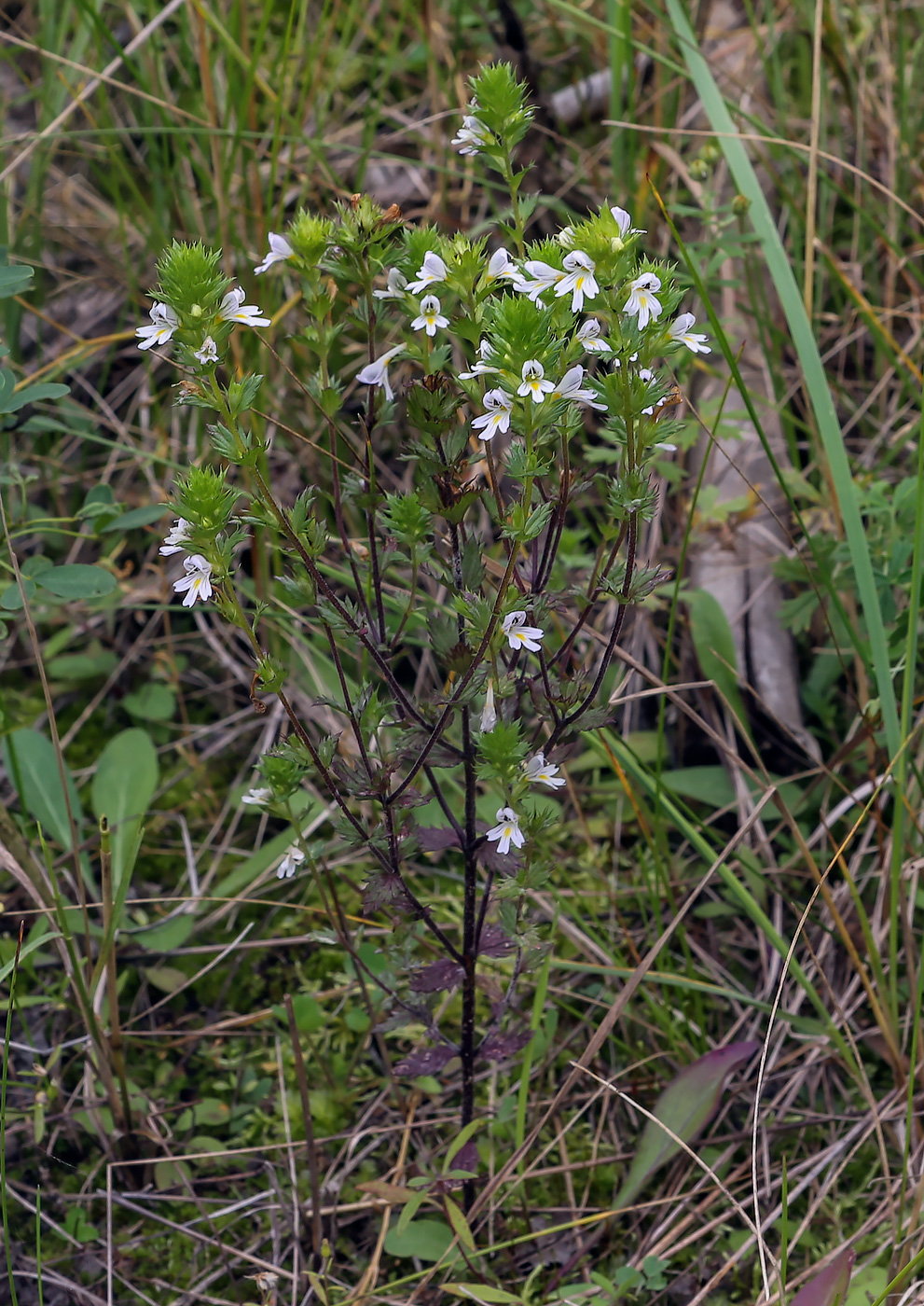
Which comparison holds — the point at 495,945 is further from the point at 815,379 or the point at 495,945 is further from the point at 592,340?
the point at 815,379

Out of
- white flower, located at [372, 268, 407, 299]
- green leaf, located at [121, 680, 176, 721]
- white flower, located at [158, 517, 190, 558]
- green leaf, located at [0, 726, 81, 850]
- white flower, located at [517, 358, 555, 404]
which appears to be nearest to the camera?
white flower, located at [517, 358, 555, 404]

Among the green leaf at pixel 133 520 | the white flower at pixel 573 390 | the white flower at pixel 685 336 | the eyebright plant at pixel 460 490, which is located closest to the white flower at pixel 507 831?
the eyebright plant at pixel 460 490

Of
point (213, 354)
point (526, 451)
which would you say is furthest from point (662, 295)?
point (213, 354)

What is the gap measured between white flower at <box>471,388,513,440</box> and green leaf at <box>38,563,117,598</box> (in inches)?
37.4

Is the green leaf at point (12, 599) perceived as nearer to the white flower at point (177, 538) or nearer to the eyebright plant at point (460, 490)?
Answer: the eyebright plant at point (460, 490)

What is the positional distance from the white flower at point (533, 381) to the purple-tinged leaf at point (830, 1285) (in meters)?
1.33

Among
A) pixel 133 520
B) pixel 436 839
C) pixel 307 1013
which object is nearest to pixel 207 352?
pixel 436 839

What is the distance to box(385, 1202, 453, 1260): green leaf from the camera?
69.3 inches

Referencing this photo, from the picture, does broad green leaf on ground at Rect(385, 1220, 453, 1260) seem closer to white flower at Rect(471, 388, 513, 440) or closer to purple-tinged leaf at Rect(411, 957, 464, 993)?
purple-tinged leaf at Rect(411, 957, 464, 993)

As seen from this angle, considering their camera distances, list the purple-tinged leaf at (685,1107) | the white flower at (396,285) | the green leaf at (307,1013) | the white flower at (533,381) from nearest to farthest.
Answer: the white flower at (533,381) < the white flower at (396,285) < the purple-tinged leaf at (685,1107) < the green leaf at (307,1013)

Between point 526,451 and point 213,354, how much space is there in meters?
0.41

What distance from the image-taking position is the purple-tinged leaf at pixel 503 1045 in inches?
70.0

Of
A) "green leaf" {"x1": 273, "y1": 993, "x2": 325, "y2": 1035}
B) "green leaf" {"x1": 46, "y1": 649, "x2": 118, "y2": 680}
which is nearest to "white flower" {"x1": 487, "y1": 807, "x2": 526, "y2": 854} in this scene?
"green leaf" {"x1": 273, "y1": 993, "x2": 325, "y2": 1035}

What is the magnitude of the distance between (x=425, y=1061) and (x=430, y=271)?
1.28m
